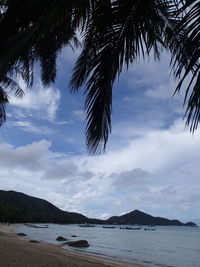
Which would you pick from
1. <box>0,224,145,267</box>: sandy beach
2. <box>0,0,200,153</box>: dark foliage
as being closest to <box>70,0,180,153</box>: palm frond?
<box>0,0,200,153</box>: dark foliage

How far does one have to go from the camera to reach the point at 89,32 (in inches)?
134

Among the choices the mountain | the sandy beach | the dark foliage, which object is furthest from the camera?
the mountain

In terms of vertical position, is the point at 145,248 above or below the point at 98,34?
below

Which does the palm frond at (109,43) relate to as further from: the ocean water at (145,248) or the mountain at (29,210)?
the mountain at (29,210)

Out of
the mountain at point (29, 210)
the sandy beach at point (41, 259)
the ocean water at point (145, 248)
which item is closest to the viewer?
the sandy beach at point (41, 259)

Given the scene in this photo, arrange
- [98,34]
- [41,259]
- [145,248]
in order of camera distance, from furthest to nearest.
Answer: [145,248]
[41,259]
[98,34]

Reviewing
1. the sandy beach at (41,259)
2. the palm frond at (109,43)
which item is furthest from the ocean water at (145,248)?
the palm frond at (109,43)

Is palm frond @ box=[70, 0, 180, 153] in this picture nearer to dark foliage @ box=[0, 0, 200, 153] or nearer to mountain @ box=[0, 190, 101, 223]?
dark foliage @ box=[0, 0, 200, 153]

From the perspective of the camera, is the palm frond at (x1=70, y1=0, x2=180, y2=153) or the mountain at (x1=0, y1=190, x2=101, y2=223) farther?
the mountain at (x1=0, y1=190, x2=101, y2=223)

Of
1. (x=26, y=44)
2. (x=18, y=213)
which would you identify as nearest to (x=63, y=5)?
(x=26, y=44)

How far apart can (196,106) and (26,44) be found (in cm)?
159

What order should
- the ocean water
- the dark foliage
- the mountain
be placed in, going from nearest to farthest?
the dark foliage
the ocean water
the mountain

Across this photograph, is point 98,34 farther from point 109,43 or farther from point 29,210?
point 29,210

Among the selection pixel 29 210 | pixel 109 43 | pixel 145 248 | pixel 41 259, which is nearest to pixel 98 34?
pixel 109 43
